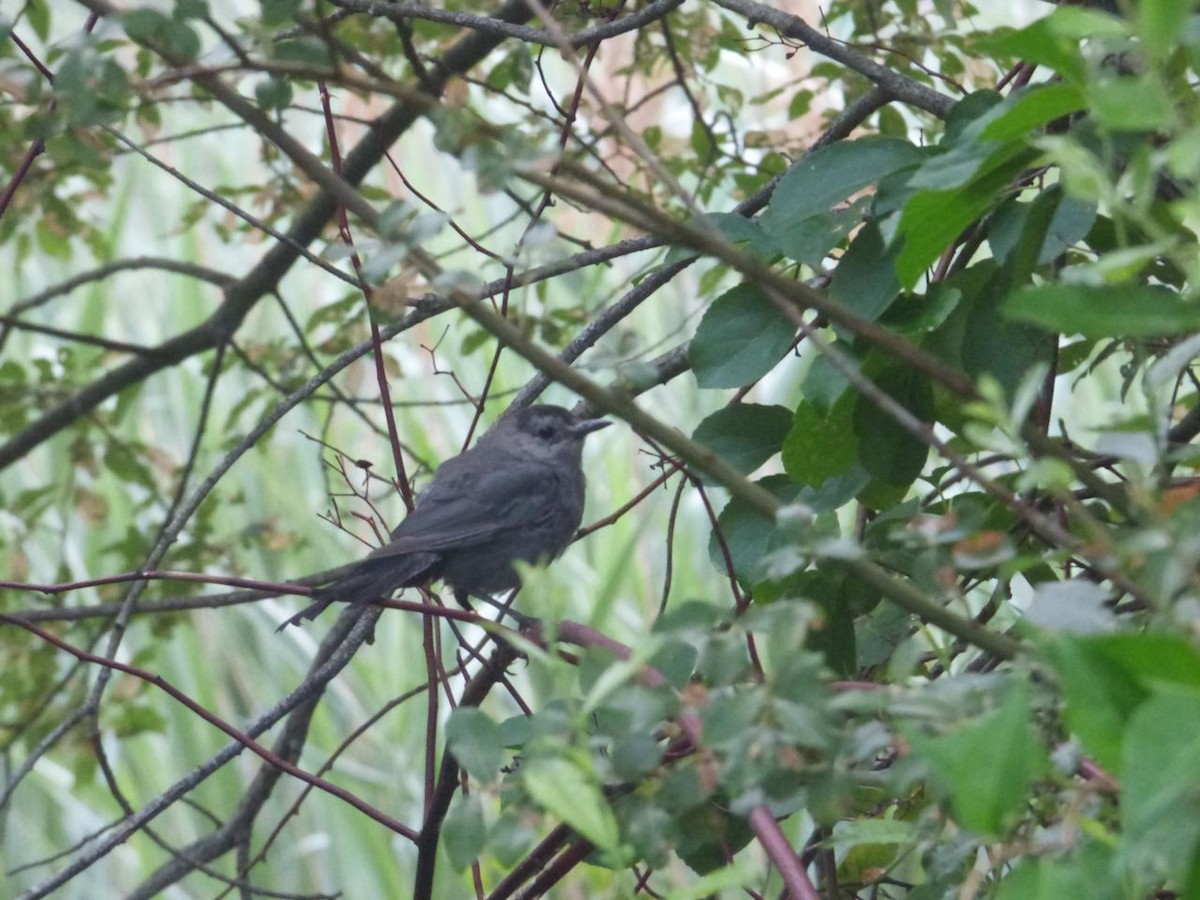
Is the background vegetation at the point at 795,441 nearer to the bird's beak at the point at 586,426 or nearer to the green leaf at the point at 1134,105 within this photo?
the green leaf at the point at 1134,105

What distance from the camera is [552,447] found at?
11.5 feet

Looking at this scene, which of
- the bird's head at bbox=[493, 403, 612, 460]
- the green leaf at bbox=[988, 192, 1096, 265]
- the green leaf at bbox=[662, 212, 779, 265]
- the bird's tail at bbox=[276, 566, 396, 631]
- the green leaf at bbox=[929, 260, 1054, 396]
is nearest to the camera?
the green leaf at bbox=[988, 192, 1096, 265]

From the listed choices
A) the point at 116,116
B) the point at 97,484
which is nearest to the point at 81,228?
the point at 116,116

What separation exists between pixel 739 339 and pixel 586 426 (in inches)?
63.8

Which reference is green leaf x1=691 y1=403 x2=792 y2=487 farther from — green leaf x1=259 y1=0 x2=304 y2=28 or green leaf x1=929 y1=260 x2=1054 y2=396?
green leaf x1=259 y1=0 x2=304 y2=28

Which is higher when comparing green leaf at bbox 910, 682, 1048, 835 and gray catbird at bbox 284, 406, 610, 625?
gray catbird at bbox 284, 406, 610, 625

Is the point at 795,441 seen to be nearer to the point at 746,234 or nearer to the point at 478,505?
the point at 746,234

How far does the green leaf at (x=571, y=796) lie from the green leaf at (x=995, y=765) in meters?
0.22

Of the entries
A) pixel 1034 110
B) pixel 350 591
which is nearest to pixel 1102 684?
pixel 1034 110

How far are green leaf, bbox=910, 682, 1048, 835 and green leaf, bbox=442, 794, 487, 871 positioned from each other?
38cm

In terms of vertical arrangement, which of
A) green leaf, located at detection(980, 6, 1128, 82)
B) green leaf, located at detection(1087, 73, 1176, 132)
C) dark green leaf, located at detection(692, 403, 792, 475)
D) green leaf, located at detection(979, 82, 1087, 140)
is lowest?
green leaf, located at detection(1087, 73, 1176, 132)

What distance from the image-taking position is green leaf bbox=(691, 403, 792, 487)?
1744mm

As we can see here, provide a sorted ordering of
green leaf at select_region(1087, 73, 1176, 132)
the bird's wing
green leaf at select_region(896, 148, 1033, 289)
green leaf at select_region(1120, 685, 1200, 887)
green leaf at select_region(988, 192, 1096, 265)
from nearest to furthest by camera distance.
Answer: green leaf at select_region(1120, 685, 1200, 887)
green leaf at select_region(1087, 73, 1176, 132)
green leaf at select_region(896, 148, 1033, 289)
green leaf at select_region(988, 192, 1096, 265)
the bird's wing

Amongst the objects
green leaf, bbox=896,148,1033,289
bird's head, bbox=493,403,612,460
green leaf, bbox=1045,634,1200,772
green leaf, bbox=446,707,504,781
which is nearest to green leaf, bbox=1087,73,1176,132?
green leaf, bbox=1045,634,1200,772
